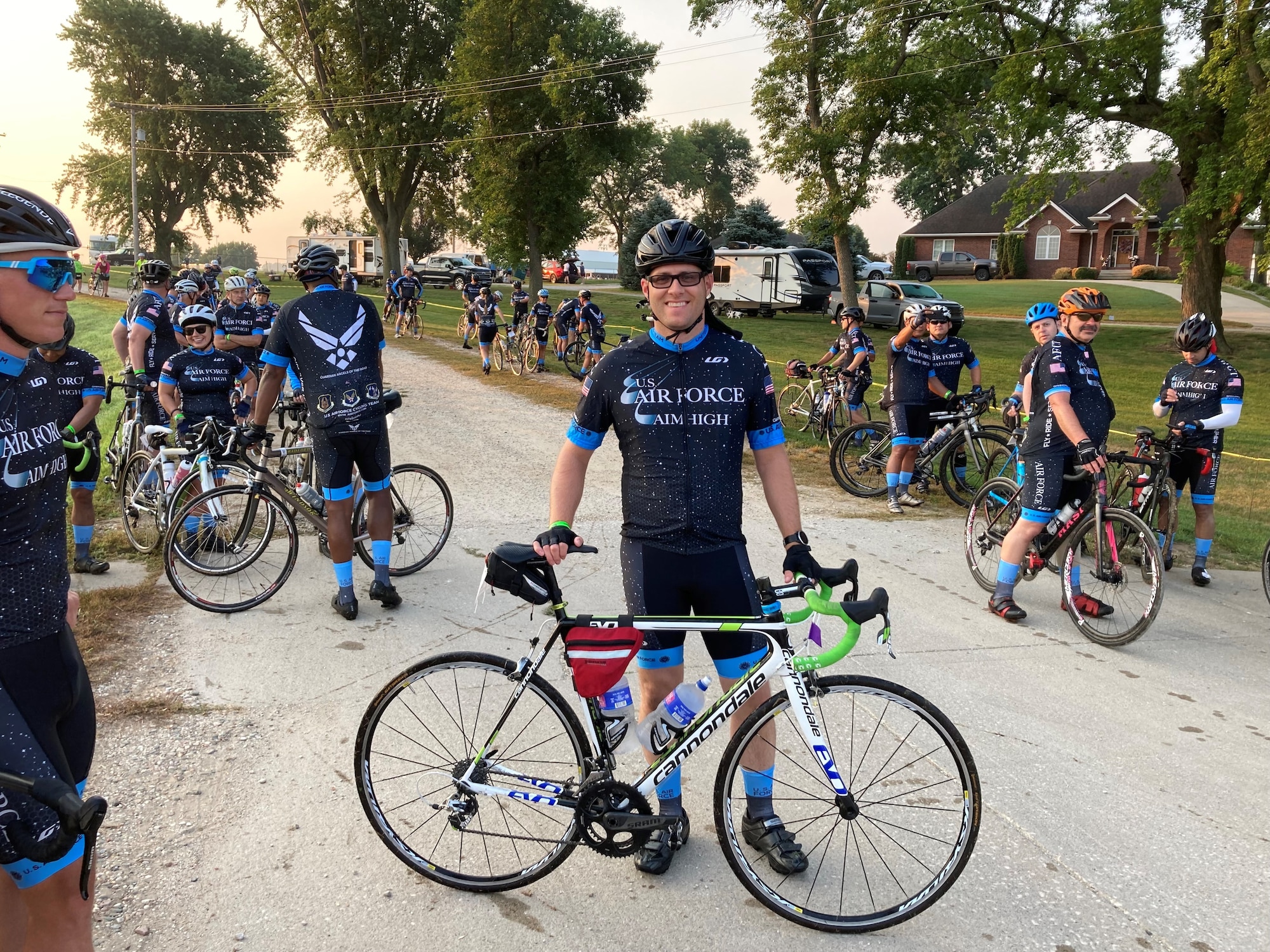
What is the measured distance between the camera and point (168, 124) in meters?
57.1

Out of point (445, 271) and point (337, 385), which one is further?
point (445, 271)

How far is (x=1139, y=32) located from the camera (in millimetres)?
22141

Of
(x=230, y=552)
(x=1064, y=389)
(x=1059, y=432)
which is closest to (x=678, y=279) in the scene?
(x=1064, y=389)

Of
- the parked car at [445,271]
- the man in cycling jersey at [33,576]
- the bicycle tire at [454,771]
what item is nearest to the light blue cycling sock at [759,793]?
the bicycle tire at [454,771]

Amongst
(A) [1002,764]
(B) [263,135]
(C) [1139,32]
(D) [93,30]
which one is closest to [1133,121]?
(C) [1139,32]

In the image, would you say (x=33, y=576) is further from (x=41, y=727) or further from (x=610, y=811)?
(x=610, y=811)

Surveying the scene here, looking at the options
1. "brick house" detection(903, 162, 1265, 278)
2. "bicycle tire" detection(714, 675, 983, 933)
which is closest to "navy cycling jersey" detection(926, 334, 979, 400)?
"bicycle tire" detection(714, 675, 983, 933)

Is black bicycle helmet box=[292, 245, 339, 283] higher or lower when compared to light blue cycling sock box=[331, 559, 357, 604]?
higher

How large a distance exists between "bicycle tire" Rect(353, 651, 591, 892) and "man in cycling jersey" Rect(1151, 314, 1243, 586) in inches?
236

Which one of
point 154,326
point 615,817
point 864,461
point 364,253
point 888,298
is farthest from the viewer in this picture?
point 364,253

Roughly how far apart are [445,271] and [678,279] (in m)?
57.2

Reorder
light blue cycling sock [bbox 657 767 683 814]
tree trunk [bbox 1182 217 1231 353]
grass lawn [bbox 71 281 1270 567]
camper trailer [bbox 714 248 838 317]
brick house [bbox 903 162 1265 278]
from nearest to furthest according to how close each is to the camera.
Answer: light blue cycling sock [bbox 657 767 683 814] → grass lawn [bbox 71 281 1270 567] → tree trunk [bbox 1182 217 1231 353] → camper trailer [bbox 714 248 838 317] → brick house [bbox 903 162 1265 278]

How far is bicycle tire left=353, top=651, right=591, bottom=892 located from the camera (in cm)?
314

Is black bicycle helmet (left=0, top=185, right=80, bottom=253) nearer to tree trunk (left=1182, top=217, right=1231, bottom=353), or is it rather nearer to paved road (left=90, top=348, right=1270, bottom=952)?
paved road (left=90, top=348, right=1270, bottom=952)
